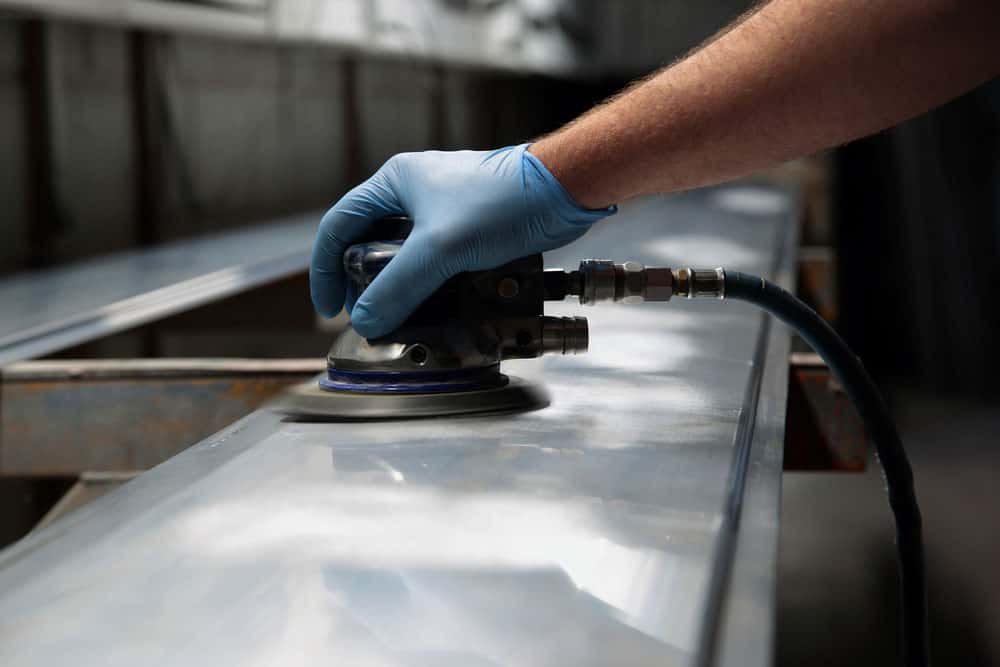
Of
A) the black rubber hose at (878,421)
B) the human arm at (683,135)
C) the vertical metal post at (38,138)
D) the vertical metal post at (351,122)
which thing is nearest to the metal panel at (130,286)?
the vertical metal post at (38,138)

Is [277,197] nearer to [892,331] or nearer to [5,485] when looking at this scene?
[5,485]

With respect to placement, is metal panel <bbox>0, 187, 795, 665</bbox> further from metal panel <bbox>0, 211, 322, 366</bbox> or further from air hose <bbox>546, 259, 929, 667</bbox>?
metal panel <bbox>0, 211, 322, 366</bbox>

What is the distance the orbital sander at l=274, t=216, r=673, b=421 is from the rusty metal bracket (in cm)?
A: 27

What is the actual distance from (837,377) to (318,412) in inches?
20.1

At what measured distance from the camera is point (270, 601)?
546 mm

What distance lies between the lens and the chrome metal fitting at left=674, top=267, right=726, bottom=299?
997 millimetres

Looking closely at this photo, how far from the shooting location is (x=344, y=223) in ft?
3.32

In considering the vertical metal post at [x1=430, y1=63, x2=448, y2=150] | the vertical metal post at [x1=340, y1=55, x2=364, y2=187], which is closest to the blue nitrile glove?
the vertical metal post at [x1=340, y1=55, x2=364, y2=187]

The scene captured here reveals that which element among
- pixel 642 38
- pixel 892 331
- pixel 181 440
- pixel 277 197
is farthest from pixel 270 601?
pixel 642 38

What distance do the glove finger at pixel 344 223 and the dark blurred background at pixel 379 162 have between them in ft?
3.11

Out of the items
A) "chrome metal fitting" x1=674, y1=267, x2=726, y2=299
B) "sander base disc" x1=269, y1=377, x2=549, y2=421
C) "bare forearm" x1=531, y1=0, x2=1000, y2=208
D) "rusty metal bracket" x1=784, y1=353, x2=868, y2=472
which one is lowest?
"rusty metal bracket" x1=784, y1=353, x2=868, y2=472

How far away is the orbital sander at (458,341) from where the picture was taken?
3.09 feet

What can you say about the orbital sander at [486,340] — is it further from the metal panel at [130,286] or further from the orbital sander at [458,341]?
the metal panel at [130,286]

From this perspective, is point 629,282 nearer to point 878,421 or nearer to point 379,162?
point 878,421
